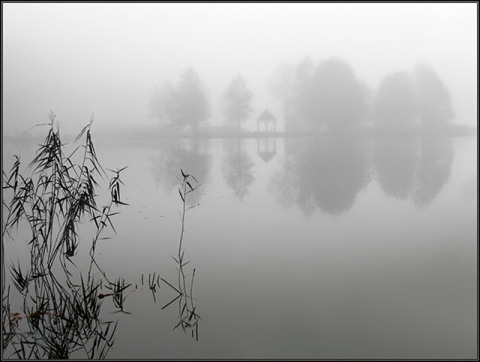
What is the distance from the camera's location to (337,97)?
1337 inches

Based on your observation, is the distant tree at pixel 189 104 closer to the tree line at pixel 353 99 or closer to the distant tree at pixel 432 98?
the tree line at pixel 353 99

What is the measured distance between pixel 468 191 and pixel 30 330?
9.11 metres

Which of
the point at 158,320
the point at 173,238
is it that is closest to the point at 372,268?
the point at 158,320

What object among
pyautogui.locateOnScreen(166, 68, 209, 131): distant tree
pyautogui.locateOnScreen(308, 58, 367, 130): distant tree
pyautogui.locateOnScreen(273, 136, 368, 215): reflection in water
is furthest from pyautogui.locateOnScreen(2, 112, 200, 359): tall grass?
pyautogui.locateOnScreen(308, 58, 367, 130): distant tree

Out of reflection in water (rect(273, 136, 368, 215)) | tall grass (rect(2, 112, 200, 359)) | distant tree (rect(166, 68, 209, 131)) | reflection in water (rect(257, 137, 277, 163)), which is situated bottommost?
tall grass (rect(2, 112, 200, 359))

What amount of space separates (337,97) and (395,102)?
5.65 meters

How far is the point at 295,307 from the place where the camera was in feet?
10.3

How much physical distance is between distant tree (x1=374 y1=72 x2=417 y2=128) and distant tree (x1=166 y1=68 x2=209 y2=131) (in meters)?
17.2

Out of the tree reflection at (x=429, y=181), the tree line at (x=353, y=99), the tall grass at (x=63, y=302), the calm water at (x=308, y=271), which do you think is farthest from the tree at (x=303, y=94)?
the tall grass at (x=63, y=302)

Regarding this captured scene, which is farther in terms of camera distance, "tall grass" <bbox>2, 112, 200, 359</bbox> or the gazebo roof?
the gazebo roof

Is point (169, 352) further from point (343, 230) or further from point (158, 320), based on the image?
point (343, 230)

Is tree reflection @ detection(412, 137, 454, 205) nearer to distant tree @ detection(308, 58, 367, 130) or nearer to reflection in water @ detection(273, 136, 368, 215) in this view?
reflection in water @ detection(273, 136, 368, 215)

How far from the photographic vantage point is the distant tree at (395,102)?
3447cm

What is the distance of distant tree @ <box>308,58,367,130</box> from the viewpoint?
3384 cm
